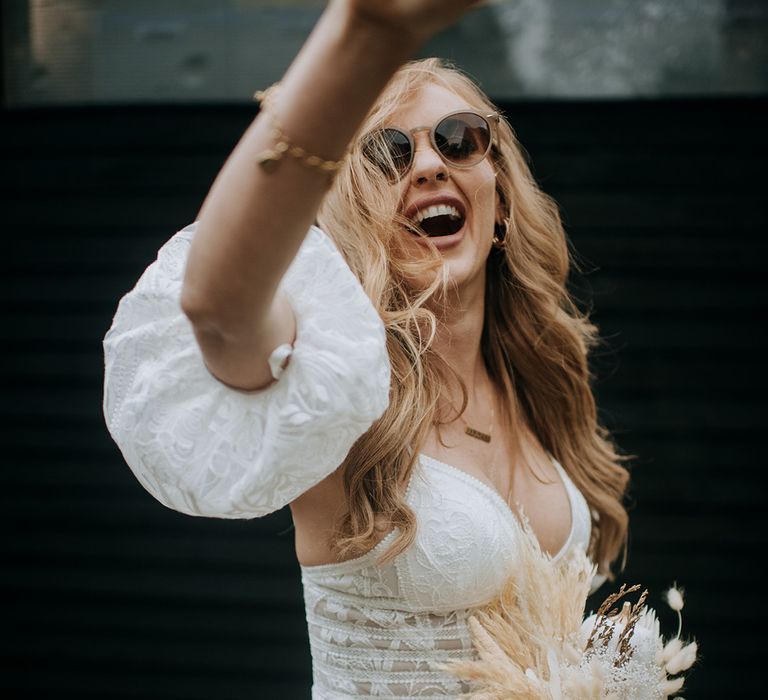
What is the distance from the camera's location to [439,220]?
182 cm

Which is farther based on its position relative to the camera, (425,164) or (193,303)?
(425,164)

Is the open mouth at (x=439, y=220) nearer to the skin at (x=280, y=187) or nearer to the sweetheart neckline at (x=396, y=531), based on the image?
the sweetheart neckline at (x=396, y=531)

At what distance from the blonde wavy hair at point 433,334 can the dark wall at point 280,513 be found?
5.30 feet

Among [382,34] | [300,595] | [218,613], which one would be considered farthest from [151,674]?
[382,34]

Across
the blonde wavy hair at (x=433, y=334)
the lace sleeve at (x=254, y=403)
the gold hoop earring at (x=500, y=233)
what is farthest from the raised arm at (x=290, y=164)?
the gold hoop earring at (x=500, y=233)

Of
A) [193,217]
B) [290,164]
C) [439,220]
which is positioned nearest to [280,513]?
[193,217]

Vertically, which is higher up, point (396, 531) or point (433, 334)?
point (433, 334)

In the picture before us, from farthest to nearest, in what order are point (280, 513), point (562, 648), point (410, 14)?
1. point (280, 513)
2. point (562, 648)
3. point (410, 14)

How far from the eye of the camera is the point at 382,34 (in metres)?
0.83

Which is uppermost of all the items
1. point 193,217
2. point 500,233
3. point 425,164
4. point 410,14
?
point 410,14

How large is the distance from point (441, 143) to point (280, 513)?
8.13 feet

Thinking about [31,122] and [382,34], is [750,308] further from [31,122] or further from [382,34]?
[382,34]

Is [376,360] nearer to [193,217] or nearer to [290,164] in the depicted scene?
[290,164]

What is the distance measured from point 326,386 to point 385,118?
0.87 metres
